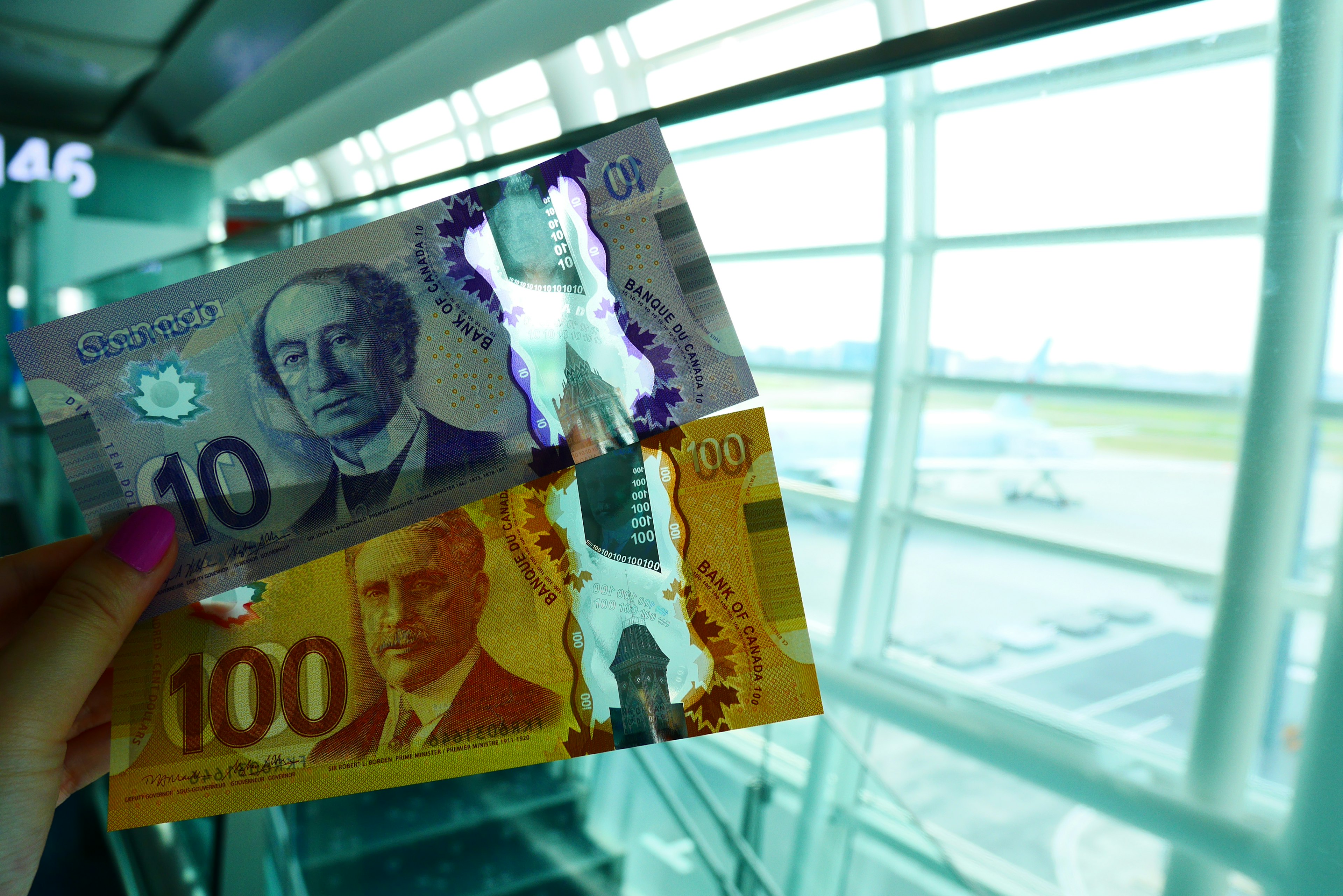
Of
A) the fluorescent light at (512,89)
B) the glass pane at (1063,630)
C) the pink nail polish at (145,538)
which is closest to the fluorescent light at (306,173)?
the fluorescent light at (512,89)

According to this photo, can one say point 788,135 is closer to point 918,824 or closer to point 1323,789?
point 918,824

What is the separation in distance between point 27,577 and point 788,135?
5.79 meters

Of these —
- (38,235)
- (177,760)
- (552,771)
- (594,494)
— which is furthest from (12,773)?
(38,235)

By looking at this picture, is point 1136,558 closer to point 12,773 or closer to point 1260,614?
point 1260,614

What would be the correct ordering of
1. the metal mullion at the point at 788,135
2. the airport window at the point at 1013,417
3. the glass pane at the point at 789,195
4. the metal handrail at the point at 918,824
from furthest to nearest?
the glass pane at the point at 789,195
the metal mullion at the point at 788,135
the airport window at the point at 1013,417
the metal handrail at the point at 918,824

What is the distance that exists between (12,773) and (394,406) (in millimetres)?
573

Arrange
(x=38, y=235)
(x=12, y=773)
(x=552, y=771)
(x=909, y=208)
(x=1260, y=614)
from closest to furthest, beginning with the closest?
(x=12, y=773)
(x=1260, y=614)
(x=552, y=771)
(x=909, y=208)
(x=38, y=235)

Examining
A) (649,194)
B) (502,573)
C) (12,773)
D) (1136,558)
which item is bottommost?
(1136,558)

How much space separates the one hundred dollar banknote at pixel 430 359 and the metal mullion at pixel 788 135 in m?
4.86

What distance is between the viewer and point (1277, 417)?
1.80m

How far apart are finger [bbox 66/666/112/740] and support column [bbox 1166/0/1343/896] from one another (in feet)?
7.12

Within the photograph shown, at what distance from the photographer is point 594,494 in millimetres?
1036

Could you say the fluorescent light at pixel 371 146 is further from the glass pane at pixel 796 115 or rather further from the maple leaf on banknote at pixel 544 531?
the maple leaf on banknote at pixel 544 531

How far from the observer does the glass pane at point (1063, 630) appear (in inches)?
204
